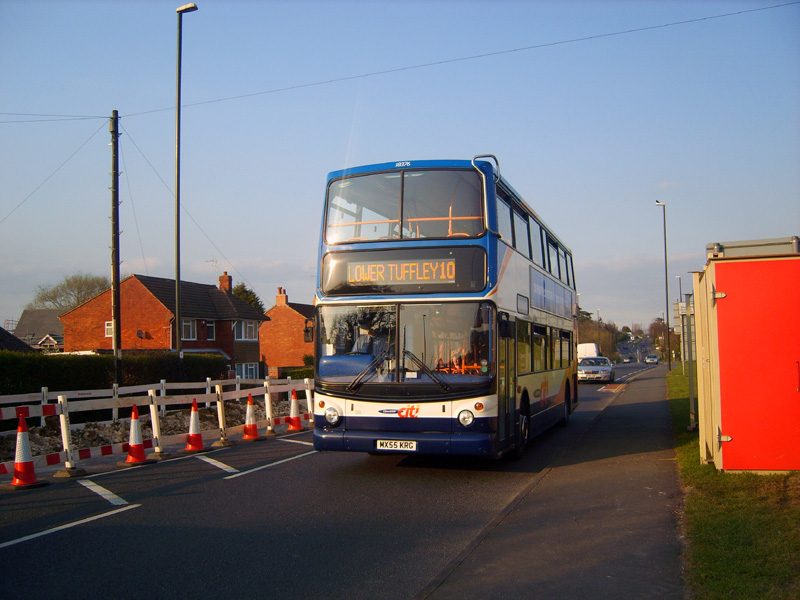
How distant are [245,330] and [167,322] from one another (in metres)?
6.99

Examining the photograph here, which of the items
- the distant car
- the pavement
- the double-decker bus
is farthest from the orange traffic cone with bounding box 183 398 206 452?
the distant car

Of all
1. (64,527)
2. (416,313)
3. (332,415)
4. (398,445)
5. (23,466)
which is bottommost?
(64,527)

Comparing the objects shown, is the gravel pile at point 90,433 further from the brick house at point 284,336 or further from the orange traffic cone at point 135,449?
the brick house at point 284,336

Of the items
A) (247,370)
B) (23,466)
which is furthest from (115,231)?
(247,370)

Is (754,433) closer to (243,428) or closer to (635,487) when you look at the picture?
(635,487)

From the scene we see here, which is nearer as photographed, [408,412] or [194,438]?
[408,412]

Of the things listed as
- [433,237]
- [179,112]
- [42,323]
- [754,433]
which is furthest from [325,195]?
[42,323]

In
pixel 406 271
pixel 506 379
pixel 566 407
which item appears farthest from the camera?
pixel 566 407

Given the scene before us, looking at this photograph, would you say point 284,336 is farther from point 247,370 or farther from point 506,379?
point 506,379

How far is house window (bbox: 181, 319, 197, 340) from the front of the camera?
1962 inches

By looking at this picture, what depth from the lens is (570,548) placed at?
246 inches

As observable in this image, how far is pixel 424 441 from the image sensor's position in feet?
30.9

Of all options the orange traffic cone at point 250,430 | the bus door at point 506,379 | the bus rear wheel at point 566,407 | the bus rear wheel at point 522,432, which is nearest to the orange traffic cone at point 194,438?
the orange traffic cone at point 250,430

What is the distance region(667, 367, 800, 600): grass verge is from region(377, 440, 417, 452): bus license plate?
343 cm
